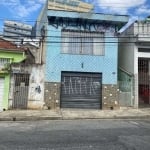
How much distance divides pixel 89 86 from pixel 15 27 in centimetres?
1041

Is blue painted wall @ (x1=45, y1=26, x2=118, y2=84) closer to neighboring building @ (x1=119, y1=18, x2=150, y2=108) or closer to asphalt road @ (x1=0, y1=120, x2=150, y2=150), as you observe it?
neighboring building @ (x1=119, y1=18, x2=150, y2=108)

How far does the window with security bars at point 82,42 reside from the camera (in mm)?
20234

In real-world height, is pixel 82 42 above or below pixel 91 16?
A: below

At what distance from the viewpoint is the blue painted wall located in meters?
19.9

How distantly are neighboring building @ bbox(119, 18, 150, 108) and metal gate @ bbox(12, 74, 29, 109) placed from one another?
6.62 metres

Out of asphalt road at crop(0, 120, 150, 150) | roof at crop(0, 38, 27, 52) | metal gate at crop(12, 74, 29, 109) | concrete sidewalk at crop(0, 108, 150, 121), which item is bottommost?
asphalt road at crop(0, 120, 150, 150)

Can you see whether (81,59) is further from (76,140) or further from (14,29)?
(76,140)

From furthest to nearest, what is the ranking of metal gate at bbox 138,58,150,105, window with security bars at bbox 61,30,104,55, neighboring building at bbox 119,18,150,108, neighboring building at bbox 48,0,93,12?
neighboring building at bbox 48,0,93,12 → metal gate at bbox 138,58,150,105 → neighboring building at bbox 119,18,150,108 → window with security bars at bbox 61,30,104,55

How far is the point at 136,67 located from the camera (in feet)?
67.8

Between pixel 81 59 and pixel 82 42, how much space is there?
1.24 metres

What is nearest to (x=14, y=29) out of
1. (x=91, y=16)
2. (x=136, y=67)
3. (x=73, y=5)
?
(x=73, y=5)

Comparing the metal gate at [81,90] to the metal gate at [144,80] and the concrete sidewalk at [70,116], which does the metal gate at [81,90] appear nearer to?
the concrete sidewalk at [70,116]

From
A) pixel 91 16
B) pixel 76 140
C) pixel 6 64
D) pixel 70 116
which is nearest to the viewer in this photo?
pixel 76 140

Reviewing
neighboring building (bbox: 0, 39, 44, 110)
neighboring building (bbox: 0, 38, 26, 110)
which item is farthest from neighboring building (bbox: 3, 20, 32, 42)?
neighboring building (bbox: 0, 39, 44, 110)
